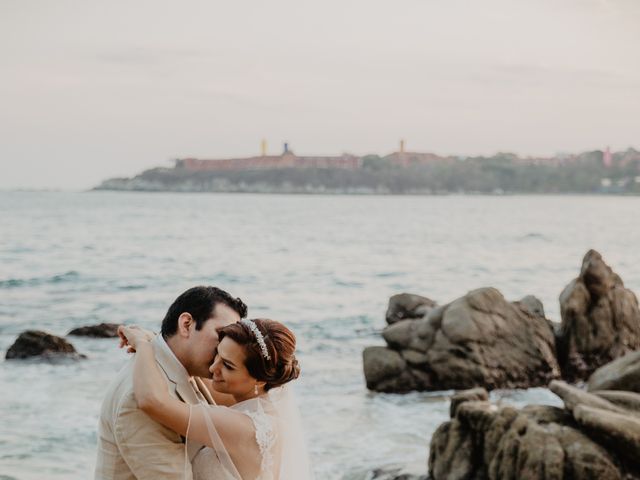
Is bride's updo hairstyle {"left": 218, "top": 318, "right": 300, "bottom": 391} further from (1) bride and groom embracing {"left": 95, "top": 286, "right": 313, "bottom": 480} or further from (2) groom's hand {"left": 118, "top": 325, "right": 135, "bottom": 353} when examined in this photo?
(2) groom's hand {"left": 118, "top": 325, "right": 135, "bottom": 353}

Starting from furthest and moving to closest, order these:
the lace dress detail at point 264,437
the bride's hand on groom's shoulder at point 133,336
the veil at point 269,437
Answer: the bride's hand on groom's shoulder at point 133,336 → the lace dress detail at point 264,437 → the veil at point 269,437

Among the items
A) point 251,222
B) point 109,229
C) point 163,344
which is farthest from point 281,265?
point 251,222

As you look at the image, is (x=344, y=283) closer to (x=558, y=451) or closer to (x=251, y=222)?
(x=558, y=451)

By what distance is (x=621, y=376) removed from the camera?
11.2m

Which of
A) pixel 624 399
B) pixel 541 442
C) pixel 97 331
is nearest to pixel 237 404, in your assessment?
pixel 541 442

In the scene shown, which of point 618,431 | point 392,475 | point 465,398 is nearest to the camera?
point 618,431

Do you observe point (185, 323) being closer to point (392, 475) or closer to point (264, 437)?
point (264, 437)

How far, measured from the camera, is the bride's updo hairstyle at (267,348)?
3713 millimetres

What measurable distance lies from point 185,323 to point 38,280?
3479 cm

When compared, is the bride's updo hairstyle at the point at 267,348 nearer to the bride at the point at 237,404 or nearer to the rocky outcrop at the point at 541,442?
the bride at the point at 237,404

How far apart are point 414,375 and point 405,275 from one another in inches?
1067

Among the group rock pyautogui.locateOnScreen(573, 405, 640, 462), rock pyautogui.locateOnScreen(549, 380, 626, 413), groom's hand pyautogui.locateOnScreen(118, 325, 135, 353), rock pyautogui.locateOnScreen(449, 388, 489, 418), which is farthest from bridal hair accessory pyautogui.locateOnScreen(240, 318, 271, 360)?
rock pyautogui.locateOnScreen(449, 388, 489, 418)

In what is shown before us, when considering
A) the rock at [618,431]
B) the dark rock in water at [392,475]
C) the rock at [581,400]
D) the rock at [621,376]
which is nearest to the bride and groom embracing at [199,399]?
the rock at [618,431]

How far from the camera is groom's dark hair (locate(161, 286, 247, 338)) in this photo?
12.4ft
